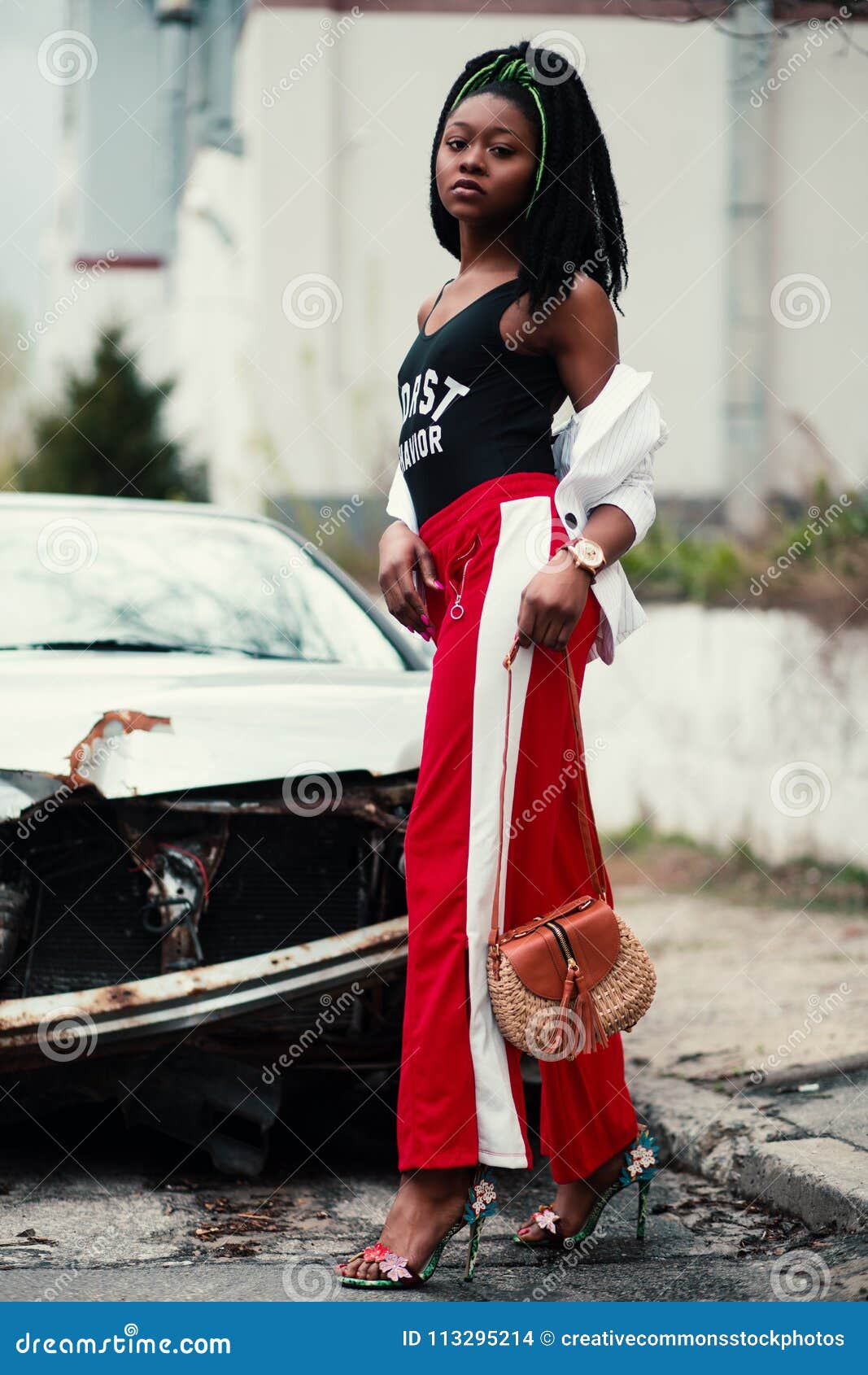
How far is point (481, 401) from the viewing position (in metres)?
2.62

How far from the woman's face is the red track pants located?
47cm

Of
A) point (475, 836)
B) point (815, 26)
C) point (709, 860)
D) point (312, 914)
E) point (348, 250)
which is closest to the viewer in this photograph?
point (475, 836)

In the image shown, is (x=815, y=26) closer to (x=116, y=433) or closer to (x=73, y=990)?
(x=73, y=990)

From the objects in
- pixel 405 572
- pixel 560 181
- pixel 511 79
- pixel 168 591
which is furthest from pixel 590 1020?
pixel 168 591

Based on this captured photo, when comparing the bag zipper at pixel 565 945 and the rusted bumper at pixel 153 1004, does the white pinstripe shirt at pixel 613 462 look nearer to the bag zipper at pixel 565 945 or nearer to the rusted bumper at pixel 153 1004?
the bag zipper at pixel 565 945

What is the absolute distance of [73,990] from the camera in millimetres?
3043

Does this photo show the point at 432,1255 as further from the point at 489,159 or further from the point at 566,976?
the point at 489,159

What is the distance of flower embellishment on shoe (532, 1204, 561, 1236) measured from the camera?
2.76 metres

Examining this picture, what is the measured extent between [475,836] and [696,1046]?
2139 millimetres

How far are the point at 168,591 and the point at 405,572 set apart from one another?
1629 millimetres

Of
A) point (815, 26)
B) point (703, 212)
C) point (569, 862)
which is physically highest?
point (703, 212)

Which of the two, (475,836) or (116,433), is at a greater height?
(116,433)

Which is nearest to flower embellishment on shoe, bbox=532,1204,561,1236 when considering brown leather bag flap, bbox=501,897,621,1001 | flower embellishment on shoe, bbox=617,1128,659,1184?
flower embellishment on shoe, bbox=617,1128,659,1184

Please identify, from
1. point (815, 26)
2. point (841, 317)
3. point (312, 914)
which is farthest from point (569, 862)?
point (841, 317)
